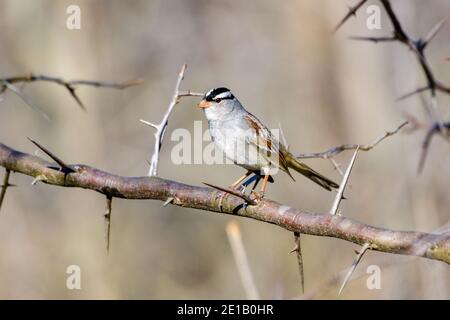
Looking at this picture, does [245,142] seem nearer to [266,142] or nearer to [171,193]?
[266,142]

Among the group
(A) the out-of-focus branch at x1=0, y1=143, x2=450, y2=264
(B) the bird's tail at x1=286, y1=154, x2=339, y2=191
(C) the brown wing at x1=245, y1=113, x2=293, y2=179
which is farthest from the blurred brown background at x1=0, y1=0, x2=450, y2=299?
(A) the out-of-focus branch at x1=0, y1=143, x2=450, y2=264

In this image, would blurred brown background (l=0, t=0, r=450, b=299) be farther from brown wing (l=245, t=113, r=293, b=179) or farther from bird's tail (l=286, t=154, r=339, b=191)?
bird's tail (l=286, t=154, r=339, b=191)

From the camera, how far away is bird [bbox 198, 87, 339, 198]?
19.9ft

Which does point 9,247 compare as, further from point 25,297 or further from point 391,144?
point 391,144

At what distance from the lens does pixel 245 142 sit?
6.34 meters

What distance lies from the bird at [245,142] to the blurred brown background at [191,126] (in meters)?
5.35

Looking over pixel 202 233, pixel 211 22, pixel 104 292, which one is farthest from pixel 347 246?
pixel 211 22

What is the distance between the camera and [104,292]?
13172 millimetres

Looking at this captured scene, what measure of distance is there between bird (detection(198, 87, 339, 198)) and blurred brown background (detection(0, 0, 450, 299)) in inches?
211

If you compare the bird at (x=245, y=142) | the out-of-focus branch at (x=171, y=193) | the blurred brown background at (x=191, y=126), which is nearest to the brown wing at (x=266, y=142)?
the bird at (x=245, y=142)

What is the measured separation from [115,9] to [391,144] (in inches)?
284

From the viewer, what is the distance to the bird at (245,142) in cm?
606

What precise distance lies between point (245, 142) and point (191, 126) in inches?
397

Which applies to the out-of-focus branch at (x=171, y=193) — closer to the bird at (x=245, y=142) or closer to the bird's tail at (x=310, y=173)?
the bird's tail at (x=310, y=173)
